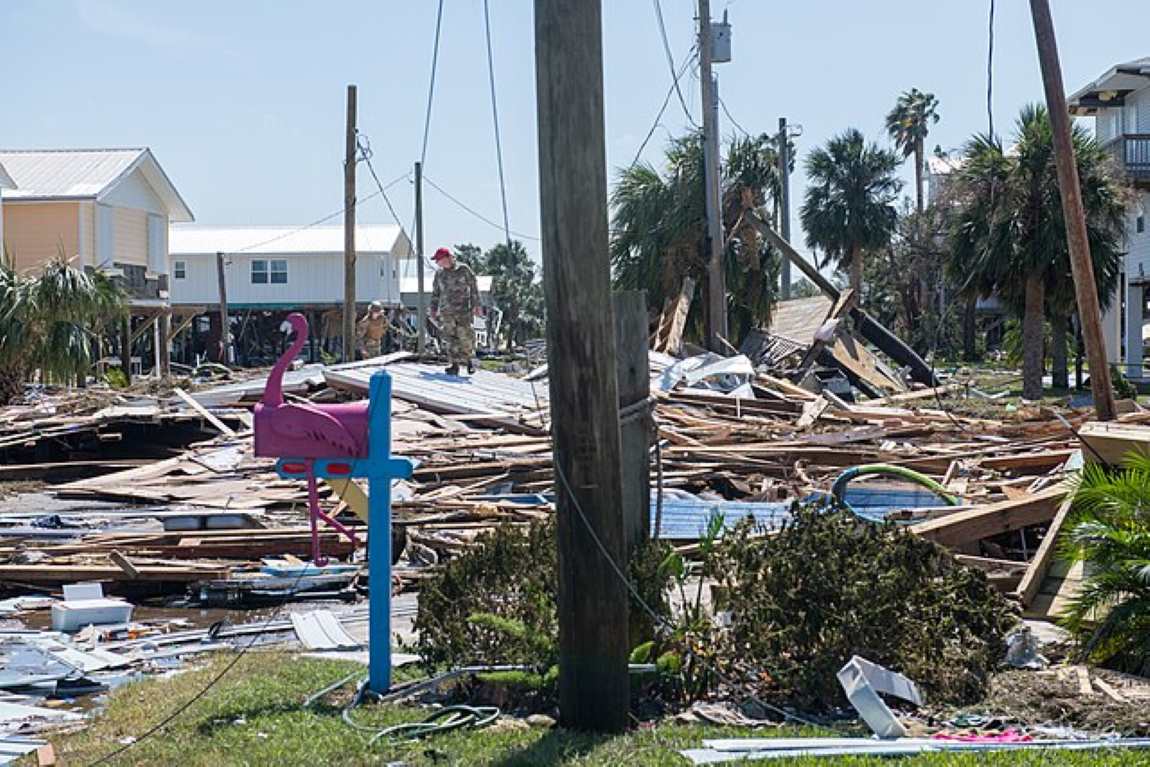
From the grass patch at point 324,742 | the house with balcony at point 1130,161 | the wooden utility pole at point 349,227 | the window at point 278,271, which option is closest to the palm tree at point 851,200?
the house with balcony at point 1130,161

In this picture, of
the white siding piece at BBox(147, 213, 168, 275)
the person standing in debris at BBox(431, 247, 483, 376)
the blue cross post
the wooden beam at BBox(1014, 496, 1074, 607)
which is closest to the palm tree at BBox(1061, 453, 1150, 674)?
the wooden beam at BBox(1014, 496, 1074, 607)

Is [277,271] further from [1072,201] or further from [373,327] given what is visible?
[1072,201]

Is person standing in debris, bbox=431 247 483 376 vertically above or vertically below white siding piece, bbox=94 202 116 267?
below

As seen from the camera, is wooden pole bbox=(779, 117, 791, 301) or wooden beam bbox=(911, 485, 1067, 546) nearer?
wooden beam bbox=(911, 485, 1067, 546)

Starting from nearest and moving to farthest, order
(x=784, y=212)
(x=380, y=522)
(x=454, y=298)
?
(x=380, y=522) → (x=454, y=298) → (x=784, y=212)

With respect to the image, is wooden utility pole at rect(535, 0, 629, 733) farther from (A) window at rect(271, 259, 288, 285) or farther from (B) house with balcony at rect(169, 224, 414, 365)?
(A) window at rect(271, 259, 288, 285)

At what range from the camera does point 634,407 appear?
795 cm

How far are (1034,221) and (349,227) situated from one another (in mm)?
16017

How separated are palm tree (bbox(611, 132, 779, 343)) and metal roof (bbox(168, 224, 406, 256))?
2937 cm

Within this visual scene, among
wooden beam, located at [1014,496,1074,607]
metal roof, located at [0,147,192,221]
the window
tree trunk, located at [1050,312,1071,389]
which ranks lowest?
wooden beam, located at [1014,496,1074,607]

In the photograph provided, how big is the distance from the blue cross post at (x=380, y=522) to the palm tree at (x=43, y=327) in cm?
2011

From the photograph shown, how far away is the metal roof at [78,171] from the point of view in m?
42.7

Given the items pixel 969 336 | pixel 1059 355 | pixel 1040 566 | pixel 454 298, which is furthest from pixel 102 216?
pixel 1040 566

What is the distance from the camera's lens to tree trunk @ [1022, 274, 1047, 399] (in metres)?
35.4
